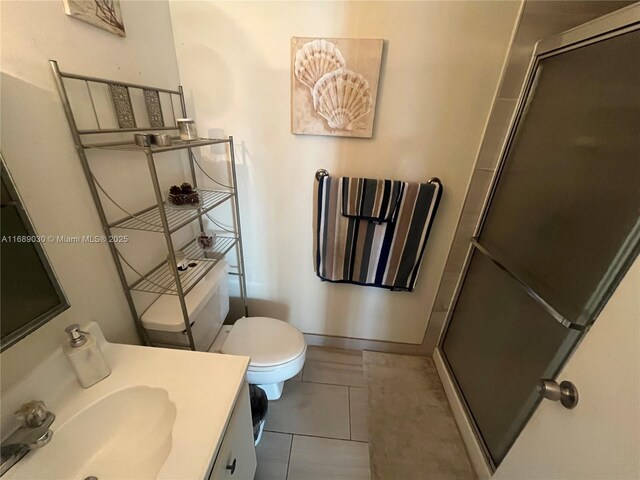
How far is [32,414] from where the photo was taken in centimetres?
59

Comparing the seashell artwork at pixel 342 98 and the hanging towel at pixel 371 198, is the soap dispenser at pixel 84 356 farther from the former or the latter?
the seashell artwork at pixel 342 98

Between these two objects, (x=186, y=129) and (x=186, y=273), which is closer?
(x=186, y=129)

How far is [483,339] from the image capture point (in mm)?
1265

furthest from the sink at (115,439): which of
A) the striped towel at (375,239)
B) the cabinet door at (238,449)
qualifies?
the striped towel at (375,239)

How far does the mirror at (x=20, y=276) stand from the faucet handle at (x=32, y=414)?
157 mm

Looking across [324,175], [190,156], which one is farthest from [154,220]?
[324,175]

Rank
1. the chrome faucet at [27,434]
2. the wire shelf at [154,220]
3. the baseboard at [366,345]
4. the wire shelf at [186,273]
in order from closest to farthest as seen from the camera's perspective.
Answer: the chrome faucet at [27,434] → the wire shelf at [154,220] → the wire shelf at [186,273] → the baseboard at [366,345]

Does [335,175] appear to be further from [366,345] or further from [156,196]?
[366,345]

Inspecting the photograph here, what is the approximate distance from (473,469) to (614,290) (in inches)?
43.2

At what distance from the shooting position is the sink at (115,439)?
63 centimetres

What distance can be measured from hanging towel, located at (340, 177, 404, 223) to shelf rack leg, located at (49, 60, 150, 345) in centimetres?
95

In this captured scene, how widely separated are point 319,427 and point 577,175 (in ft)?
5.04

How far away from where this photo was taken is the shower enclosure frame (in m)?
0.68

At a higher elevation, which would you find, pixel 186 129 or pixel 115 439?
pixel 186 129
